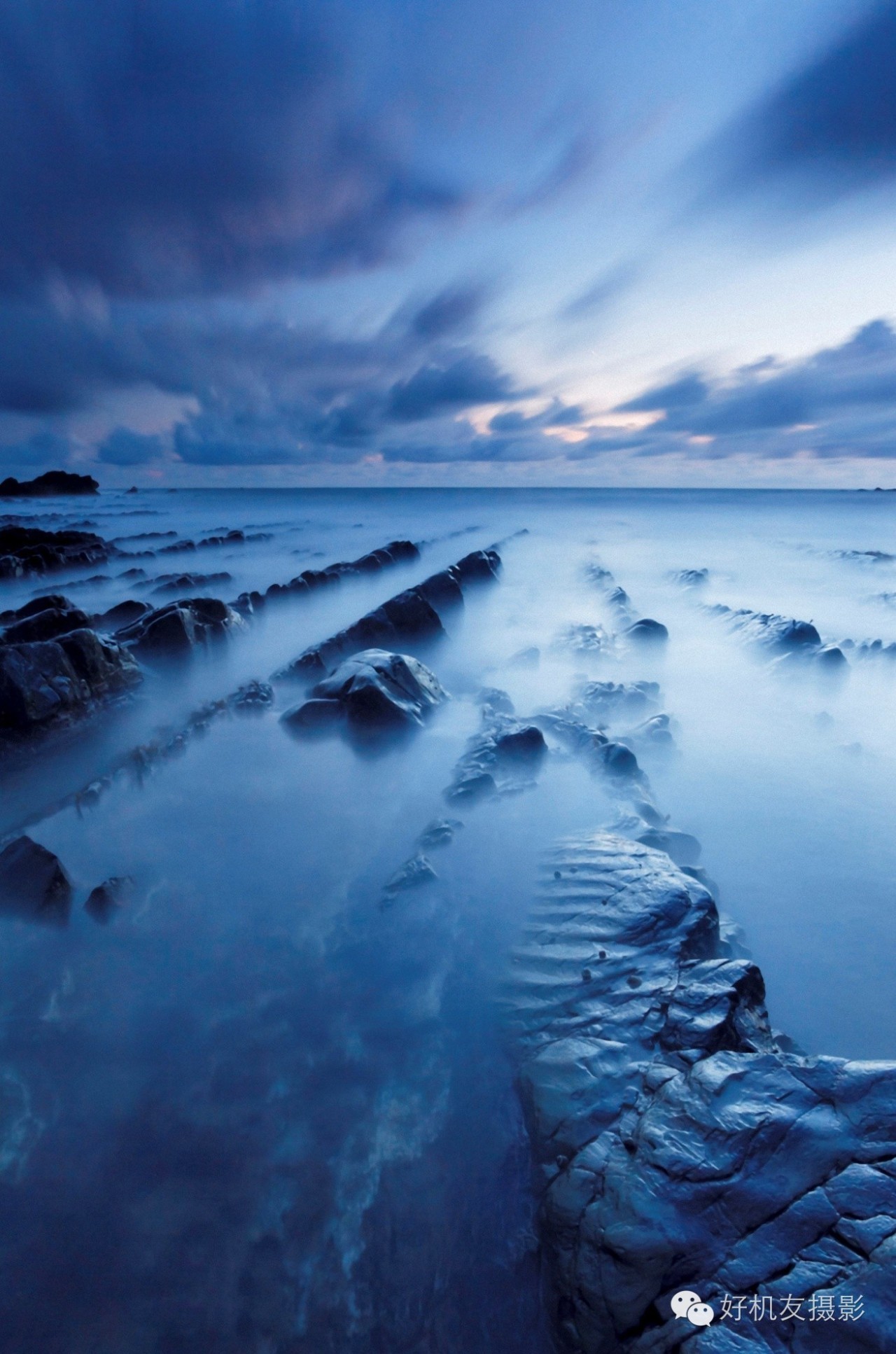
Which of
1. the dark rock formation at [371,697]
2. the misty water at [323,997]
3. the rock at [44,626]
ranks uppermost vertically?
the rock at [44,626]

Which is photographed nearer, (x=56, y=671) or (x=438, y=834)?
(x=438, y=834)

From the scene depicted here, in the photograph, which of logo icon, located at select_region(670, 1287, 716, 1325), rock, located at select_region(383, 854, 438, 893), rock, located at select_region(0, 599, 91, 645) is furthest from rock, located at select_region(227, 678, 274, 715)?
logo icon, located at select_region(670, 1287, 716, 1325)

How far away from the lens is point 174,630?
7926mm

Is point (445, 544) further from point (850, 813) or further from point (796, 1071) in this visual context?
point (796, 1071)

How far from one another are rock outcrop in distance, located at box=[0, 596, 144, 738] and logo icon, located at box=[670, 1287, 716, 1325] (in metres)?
6.24

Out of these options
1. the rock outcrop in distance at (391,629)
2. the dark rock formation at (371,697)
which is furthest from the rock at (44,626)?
the dark rock formation at (371,697)

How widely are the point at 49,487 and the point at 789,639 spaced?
287 ft

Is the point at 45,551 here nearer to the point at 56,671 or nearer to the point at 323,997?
the point at 56,671

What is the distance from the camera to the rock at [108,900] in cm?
347

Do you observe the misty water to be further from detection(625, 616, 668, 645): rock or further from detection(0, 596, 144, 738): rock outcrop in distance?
detection(625, 616, 668, 645): rock

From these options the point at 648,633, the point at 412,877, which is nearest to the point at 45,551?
the point at 648,633

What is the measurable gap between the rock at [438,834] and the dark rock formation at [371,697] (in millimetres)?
1675

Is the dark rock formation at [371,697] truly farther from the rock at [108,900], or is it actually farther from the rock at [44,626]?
the rock at [44,626]

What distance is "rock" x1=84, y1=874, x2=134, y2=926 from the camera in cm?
347
